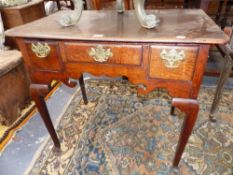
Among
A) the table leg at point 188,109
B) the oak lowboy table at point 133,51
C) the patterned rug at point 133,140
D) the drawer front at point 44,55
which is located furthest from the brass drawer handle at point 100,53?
the patterned rug at point 133,140

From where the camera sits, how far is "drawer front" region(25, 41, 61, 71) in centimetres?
83

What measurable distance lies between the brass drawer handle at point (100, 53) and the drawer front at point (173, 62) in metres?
0.18

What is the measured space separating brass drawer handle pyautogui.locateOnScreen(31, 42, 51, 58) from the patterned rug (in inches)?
26.3

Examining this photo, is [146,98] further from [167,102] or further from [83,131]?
[83,131]

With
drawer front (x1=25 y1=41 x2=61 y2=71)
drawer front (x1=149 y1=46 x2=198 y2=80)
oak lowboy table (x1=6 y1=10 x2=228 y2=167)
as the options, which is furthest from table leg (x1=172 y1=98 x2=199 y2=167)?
drawer front (x1=25 y1=41 x2=61 y2=71)

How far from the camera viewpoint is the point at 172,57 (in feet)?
2.36

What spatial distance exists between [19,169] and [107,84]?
100 centimetres

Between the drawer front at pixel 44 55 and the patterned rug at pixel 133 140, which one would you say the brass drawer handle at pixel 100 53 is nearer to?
the drawer front at pixel 44 55

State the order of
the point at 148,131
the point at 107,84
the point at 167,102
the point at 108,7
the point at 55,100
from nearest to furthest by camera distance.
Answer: the point at 148,131
the point at 167,102
the point at 55,100
the point at 107,84
the point at 108,7

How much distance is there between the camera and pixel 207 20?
0.85m

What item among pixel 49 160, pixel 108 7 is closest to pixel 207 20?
pixel 49 160

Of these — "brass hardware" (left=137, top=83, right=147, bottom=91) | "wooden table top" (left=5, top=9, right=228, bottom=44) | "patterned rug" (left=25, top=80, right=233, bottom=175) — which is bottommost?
"patterned rug" (left=25, top=80, right=233, bottom=175)

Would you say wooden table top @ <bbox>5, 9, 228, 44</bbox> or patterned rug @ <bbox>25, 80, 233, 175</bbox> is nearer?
wooden table top @ <bbox>5, 9, 228, 44</bbox>

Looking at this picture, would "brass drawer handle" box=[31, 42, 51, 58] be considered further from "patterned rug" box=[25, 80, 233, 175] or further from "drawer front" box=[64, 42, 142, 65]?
"patterned rug" box=[25, 80, 233, 175]
